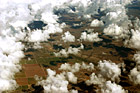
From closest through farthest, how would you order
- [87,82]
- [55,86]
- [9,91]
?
[55,86]
[9,91]
[87,82]

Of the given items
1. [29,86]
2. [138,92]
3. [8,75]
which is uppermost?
[8,75]

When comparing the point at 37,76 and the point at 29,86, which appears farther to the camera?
the point at 37,76

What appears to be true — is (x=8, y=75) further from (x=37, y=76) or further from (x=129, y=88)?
(x=129, y=88)

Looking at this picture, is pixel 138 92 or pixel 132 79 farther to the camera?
pixel 132 79

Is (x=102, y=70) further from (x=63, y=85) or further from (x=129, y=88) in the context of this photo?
(x=63, y=85)

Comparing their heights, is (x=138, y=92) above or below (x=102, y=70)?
below

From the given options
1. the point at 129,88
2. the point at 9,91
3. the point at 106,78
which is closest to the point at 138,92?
the point at 129,88

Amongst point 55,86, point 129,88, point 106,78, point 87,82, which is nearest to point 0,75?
point 55,86

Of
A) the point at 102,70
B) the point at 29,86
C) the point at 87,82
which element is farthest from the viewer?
the point at 102,70

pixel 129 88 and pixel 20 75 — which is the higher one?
pixel 20 75
